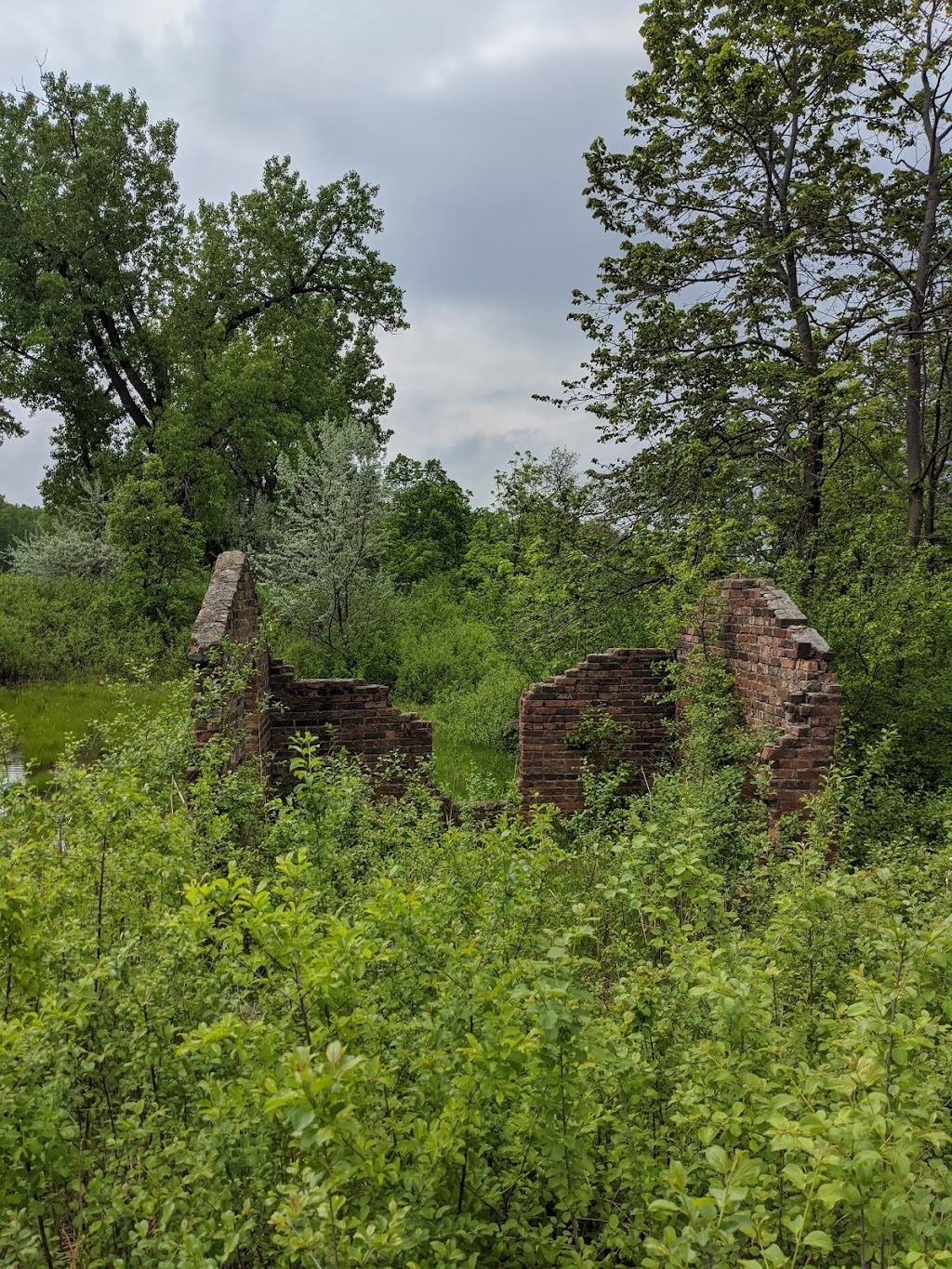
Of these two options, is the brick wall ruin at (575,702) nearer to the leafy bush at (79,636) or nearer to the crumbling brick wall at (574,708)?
the crumbling brick wall at (574,708)

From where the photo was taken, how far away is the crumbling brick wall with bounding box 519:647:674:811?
789cm

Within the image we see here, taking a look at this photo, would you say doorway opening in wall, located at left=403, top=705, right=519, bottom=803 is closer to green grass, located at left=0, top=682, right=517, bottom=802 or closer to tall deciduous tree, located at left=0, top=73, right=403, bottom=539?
green grass, located at left=0, top=682, right=517, bottom=802

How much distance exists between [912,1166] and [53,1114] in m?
2.00

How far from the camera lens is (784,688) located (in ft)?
19.9

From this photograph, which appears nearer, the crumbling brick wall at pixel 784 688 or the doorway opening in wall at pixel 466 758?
the crumbling brick wall at pixel 784 688

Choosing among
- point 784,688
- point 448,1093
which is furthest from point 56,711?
point 448,1093

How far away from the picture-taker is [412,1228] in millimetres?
1678

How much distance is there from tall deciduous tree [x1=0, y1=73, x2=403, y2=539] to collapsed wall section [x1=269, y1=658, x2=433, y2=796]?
11836mm

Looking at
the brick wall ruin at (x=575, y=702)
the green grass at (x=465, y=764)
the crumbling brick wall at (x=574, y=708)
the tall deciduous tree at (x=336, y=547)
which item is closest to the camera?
the brick wall ruin at (x=575, y=702)

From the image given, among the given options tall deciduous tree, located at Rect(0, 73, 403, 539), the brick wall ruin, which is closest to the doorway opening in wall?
the brick wall ruin

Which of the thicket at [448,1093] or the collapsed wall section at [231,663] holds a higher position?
the collapsed wall section at [231,663]

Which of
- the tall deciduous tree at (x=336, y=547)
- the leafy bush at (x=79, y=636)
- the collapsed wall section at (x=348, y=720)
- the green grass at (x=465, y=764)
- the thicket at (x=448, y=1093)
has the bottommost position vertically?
the green grass at (x=465, y=764)

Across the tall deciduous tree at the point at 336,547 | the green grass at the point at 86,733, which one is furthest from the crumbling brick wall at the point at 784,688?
the tall deciduous tree at the point at 336,547

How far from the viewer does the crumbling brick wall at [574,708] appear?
789 cm
